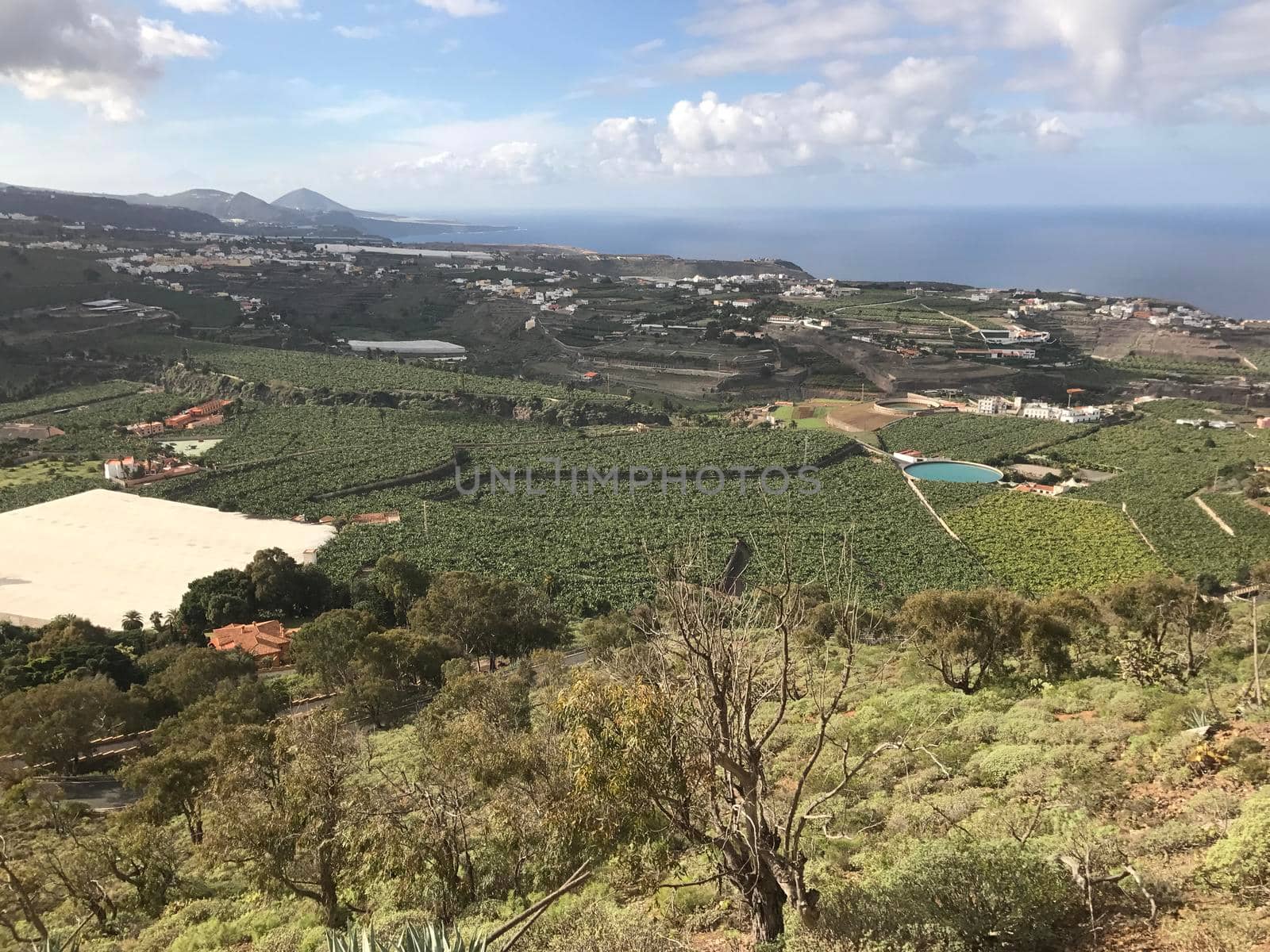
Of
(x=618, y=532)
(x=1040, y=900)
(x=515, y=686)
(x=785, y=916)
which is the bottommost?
(x=618, y=532)

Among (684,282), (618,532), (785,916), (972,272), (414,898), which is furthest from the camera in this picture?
(972,272)

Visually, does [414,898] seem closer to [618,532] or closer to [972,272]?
[618,532]

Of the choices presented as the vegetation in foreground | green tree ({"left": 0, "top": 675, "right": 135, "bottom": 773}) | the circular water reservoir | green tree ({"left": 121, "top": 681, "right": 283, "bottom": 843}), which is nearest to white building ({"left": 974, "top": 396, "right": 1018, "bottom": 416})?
the circular water reservoir

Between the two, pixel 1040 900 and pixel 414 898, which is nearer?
pixel 1040 900

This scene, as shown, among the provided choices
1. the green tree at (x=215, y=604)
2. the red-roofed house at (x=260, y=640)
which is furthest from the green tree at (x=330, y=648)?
the green tree at (x=215, y=604)

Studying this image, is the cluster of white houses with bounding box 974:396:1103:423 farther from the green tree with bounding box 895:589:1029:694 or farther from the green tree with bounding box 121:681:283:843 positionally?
the green tree with bounding box 121:681:283:843

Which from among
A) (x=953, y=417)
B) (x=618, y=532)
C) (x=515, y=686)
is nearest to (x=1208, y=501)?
(x=953, y=417)

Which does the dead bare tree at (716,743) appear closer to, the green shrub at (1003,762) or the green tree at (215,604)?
the green shrub at (1003,762)
